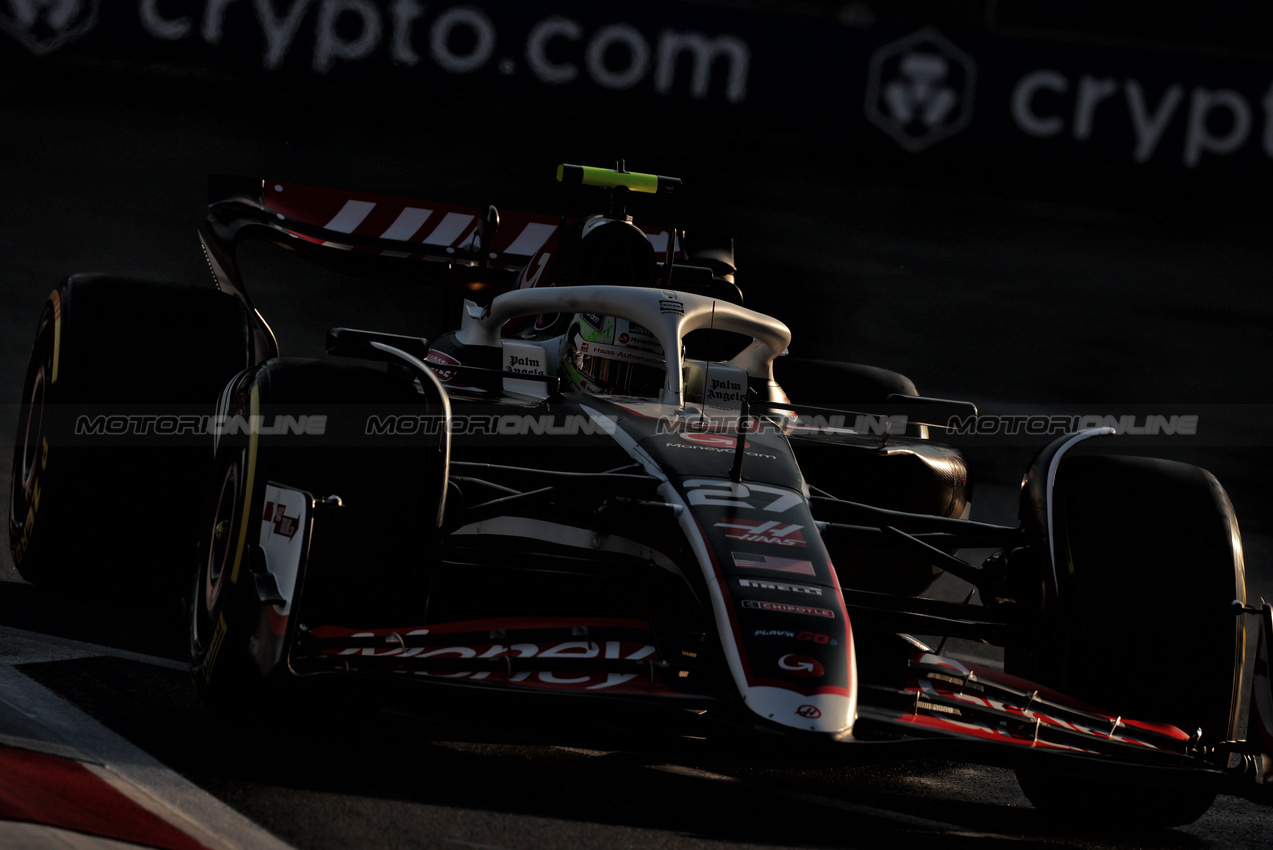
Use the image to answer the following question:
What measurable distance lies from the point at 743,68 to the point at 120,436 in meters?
8.55

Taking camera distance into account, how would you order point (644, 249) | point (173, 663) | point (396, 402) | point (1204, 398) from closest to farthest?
point (396, 402) < point (173, 663) < point (644, 249) < point (1204, 398)

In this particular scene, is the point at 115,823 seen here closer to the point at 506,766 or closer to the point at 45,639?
the point at 506,766

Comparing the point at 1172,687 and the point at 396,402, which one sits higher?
the point at 396,402

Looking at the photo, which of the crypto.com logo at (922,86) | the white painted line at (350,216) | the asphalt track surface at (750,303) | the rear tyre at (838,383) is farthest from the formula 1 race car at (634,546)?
the crypto.com logo at (922,86)

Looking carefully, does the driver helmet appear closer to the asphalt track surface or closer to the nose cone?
the asphalt track surface

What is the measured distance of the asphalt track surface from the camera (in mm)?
2869

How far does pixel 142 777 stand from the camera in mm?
2592

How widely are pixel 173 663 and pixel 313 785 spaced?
1111mm

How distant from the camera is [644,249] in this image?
203 inches

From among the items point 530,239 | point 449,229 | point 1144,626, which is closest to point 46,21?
point 449,229

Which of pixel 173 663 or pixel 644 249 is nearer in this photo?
pixel 173 663

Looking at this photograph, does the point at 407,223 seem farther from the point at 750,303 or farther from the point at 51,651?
the point at 750,303

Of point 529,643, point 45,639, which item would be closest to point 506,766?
point 529,643

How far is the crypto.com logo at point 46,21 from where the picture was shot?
11.3 m
